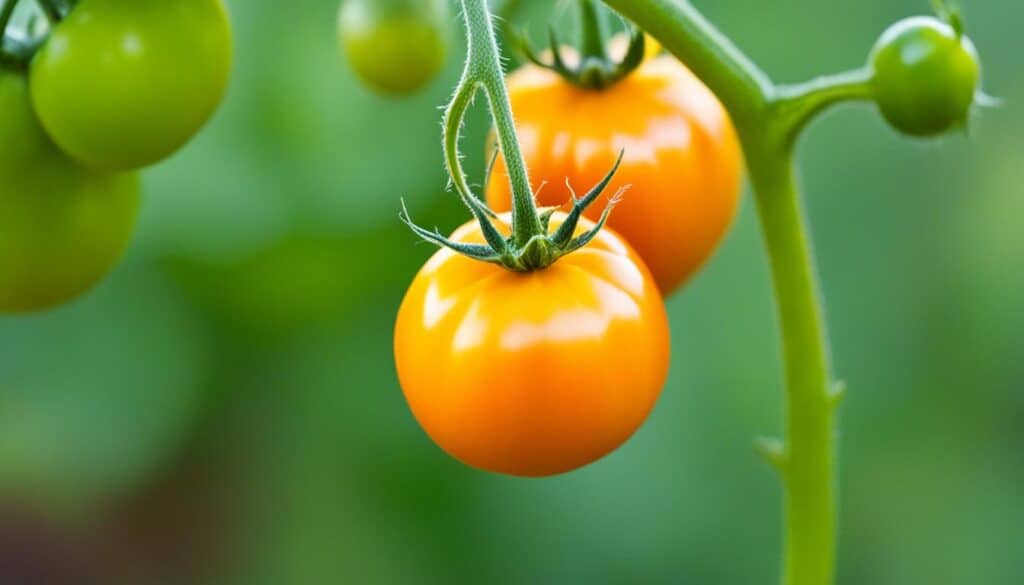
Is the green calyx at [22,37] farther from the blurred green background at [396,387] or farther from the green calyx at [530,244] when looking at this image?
the blurred green background at [396,387]

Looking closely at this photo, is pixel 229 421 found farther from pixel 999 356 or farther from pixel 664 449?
pixel 999 356

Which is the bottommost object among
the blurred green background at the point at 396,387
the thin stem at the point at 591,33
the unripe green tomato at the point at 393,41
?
the blurred green background at the point at 396,387

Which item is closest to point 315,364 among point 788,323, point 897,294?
point 897,294

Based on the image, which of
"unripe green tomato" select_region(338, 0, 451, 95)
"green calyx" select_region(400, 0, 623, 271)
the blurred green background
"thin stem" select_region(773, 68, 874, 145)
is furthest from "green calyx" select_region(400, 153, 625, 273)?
the blurred green background

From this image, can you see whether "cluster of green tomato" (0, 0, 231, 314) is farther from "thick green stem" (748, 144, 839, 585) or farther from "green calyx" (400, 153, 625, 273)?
"thick green stem" (748, 144, 839, 585)

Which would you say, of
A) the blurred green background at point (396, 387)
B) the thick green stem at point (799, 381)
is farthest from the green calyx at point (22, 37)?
the blurred green background at point (396, 387)

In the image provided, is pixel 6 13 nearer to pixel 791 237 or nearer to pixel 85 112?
pixel 85 112

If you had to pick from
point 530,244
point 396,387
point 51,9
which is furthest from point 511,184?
point 396,387
